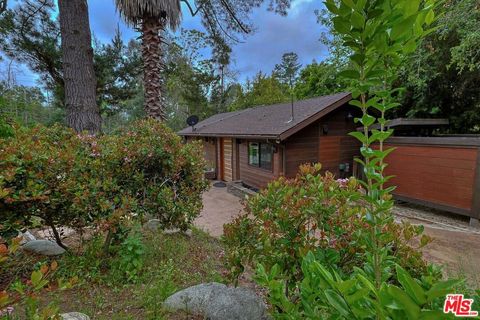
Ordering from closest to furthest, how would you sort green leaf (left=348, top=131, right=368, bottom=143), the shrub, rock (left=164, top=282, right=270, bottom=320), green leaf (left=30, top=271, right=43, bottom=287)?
1. green leaf (left=348, top=131, right=368, bottom=143)
2. green leaf (left=30, top=271, right=43, bottom=287)
3. the shrub
4. rock (left=164, top=282, right=270, bottom=320)

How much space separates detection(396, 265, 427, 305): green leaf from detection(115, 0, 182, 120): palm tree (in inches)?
254

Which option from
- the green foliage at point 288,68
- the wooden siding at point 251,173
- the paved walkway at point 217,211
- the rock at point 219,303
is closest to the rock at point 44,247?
the rock at point 219,303

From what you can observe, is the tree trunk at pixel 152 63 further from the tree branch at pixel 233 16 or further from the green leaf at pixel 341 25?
the green leaf at pixel 341 25

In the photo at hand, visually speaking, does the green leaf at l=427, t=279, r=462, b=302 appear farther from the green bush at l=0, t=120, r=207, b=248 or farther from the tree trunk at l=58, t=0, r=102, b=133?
the tree trunk at l=58, t=0, r=102, b=133

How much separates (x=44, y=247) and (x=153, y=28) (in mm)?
5322

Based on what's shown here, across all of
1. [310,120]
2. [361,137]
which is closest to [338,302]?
[361,137]

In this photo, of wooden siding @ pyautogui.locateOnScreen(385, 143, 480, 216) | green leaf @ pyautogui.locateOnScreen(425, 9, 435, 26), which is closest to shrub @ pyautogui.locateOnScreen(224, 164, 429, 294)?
green leaf @ pyautogui.locateOnScreen(425, 9, 435, 26)

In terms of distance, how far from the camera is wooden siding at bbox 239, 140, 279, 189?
8.62 metres

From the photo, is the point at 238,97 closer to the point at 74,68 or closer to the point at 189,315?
the point at 74,68

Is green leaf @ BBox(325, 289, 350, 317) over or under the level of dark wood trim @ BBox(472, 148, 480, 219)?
over

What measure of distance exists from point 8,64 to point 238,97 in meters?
15.9

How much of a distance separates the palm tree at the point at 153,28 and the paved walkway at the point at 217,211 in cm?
295

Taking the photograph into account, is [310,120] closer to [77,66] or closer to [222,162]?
[222,162]

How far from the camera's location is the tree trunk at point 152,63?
6082 mm
